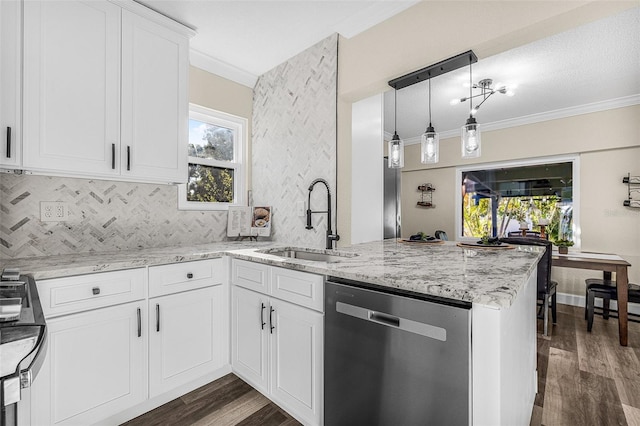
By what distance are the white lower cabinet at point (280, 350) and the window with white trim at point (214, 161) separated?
1.14 metres

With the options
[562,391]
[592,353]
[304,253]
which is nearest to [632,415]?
[562,391]

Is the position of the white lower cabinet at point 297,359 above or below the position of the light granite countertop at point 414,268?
below

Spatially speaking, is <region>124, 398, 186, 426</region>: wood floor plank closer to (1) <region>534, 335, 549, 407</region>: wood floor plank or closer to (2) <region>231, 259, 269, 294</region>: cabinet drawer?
(2) <region>231, 259, 269, 294</region>: cabinet drawer

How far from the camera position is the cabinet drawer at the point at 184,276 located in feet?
5.96

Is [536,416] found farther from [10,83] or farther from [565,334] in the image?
[10,83]

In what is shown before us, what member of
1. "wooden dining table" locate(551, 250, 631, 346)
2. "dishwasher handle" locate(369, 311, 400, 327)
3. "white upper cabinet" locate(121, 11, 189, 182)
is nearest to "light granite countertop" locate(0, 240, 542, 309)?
"dishwasher handle" locate(369, 311, 400, 327)

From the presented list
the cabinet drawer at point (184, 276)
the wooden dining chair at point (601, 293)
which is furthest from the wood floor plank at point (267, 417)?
the wooden dining chair at point (601, 293)

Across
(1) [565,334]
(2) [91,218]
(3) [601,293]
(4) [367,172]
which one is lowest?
(1) [565,334]

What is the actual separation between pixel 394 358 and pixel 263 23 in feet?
7.95

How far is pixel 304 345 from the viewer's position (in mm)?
1593

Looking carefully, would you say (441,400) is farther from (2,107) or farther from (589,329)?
(589,329)

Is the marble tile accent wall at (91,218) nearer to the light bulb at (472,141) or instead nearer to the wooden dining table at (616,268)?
the light bulb at (472,141)

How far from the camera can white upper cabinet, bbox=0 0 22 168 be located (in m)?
1.56

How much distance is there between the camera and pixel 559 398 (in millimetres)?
2029
